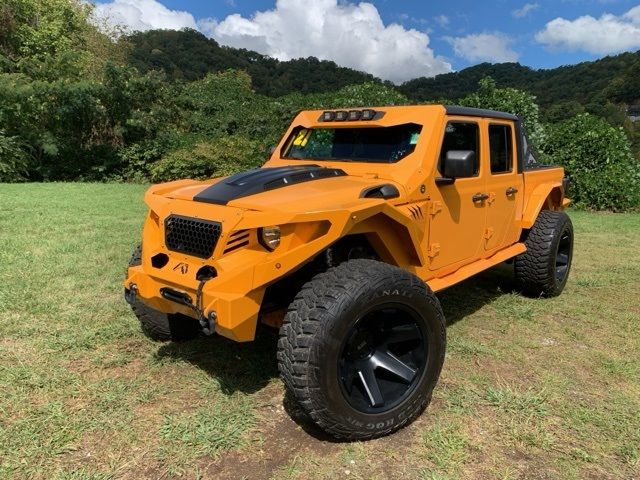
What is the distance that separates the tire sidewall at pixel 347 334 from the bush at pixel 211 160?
38.3 ft

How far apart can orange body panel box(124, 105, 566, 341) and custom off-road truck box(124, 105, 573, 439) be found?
10 millimetres

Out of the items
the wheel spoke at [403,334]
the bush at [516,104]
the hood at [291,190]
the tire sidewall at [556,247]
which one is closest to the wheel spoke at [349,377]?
the wheel spoke at [403,334]

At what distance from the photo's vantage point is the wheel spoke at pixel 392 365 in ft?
9.08

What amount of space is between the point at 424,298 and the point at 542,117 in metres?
12.4

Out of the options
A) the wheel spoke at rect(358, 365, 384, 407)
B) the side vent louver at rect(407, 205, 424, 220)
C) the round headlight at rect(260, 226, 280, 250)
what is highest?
the round headlight at rect(260, 226, 280, 250)

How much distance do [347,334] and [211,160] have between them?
12440 millimetres

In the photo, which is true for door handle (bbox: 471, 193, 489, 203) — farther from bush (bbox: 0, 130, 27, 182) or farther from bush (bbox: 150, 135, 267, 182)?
bush (bbox: 0, 130, 27, 182)

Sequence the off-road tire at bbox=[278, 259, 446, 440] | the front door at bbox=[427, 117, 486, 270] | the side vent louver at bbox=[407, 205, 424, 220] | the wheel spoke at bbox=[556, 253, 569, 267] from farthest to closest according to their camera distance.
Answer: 1. the wheel spoke at bbox=[556, 253, 569, 267]
2. the front door at bbox=[427, 117, 486, 270]
3. the side vent louver at bbox=[407, 205, 424, 220]
4. the off-road tire at bbox=[278, 259, 446, 440]

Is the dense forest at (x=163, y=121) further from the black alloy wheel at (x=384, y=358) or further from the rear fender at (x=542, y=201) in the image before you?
the black alloy wheel at (x=384, y=358)

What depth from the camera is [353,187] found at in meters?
3.08

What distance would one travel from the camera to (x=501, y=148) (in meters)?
4.36

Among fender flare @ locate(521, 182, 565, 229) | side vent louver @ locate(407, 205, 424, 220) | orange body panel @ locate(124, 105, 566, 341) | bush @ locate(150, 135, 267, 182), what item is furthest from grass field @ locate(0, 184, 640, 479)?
bush @ locate(150, 135, 267, 182)

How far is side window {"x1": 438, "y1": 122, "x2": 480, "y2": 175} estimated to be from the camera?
3.62 meters

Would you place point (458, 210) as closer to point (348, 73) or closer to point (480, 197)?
point (480, 197)
